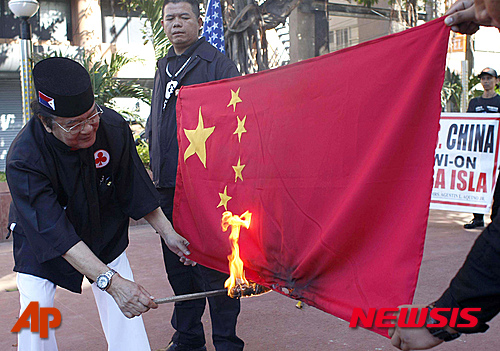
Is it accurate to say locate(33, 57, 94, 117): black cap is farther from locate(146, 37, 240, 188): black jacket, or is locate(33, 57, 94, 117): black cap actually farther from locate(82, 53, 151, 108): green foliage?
locate(82, 53, 151, 108): green foliage

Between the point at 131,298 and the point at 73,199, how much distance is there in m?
0.65

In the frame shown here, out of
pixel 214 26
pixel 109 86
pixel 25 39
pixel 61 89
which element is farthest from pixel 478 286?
pixel 109 86

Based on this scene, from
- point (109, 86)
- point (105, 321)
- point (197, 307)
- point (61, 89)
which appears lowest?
point (197, 307)

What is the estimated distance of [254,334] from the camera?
12.4ft

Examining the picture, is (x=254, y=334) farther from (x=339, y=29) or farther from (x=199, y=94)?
(x=339, y=29)

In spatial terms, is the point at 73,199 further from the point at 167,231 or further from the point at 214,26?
the point at 214,26

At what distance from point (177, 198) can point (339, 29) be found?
27179mm

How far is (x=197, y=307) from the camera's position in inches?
138

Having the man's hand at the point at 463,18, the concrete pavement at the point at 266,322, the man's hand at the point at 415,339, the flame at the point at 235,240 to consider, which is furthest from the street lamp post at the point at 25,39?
the man's hand at the point at 415,339

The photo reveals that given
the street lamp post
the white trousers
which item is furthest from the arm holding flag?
the street lamp post

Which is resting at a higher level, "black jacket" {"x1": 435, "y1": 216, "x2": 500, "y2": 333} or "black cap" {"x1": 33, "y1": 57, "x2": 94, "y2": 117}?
"black cap" {"x1": 33, "y1": 57, "x2": 94, "y2": 117}

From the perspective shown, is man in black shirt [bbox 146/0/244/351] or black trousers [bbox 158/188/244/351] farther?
man in black shirt [bbox 146/0/244/351]

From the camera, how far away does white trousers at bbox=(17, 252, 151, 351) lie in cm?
254

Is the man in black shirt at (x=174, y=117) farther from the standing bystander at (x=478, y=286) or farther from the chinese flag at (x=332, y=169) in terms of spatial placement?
the standing bystander at (x=478, y=286)
